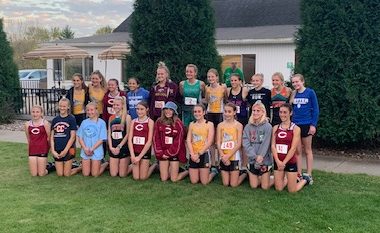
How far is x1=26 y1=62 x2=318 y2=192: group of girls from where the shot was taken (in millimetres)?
6297

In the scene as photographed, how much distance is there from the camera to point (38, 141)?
729cm

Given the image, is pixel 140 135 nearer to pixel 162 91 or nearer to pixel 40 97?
pixel 162 91

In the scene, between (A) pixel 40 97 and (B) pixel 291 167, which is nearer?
(B) pixel 291 167

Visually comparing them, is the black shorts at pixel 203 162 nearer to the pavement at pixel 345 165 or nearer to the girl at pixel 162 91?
the girl at pixel 162 91

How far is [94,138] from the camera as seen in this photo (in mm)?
7176

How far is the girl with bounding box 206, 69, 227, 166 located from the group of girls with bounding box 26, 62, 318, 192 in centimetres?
2

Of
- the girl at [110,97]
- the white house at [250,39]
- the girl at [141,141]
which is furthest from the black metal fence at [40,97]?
the girl at [141,141]

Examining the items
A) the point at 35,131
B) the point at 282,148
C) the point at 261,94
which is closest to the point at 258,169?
the point at 282,148

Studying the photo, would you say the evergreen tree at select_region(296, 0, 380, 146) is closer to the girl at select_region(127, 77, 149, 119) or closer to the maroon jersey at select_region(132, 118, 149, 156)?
the girl at select_region(127, 77, 149, 119)

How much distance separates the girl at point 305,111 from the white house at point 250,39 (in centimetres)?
1072

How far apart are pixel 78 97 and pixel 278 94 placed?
3.40 meters

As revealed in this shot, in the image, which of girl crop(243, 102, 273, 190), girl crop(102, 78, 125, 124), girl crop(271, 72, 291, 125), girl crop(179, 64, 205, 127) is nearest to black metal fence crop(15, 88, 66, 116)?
girl crop(102, 78, 125, 124)

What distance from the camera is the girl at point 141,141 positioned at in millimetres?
6898

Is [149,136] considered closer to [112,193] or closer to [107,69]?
[112,193]
